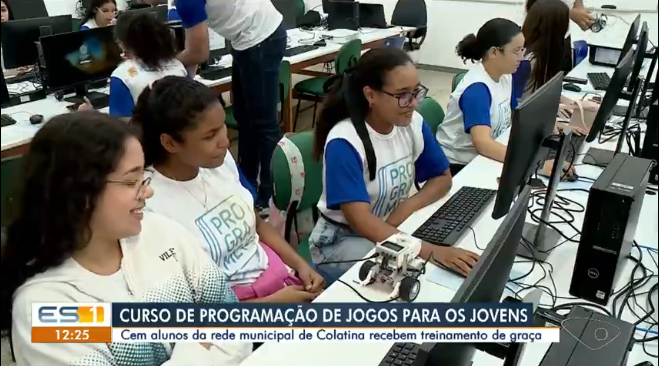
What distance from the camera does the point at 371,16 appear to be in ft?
16.6

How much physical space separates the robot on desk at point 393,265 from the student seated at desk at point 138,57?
1.46 metres

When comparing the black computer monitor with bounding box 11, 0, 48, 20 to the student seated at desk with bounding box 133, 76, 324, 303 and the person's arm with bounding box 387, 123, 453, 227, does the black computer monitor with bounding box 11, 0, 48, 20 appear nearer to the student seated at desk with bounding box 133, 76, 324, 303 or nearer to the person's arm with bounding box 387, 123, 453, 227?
the student seated at desk with bounding box 133, 76, 324, 303

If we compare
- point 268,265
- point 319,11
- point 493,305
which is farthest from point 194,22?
point 319,11

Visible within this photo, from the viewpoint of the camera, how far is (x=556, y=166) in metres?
1.41

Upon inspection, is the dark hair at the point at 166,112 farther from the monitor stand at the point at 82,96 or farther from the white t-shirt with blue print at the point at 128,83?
the monitor stand at the point at 82,96

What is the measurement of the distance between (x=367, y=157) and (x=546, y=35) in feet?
4.73

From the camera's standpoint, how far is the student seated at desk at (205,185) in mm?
1350

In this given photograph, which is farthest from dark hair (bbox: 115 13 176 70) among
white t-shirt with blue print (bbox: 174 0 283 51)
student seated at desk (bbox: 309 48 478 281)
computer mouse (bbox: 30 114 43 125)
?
student seated at desk (bbox: 309 48 478 281)

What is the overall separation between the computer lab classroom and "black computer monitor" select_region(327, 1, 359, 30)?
2.13 meters

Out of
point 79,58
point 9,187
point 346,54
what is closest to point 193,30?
point 79,58

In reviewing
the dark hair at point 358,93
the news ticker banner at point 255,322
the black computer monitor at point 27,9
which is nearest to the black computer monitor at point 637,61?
the dark hair at point 358,93

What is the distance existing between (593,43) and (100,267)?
3503mm

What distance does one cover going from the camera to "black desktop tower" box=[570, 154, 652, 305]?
1180mm

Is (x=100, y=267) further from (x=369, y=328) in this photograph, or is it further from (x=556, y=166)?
(x=556, y=166)
